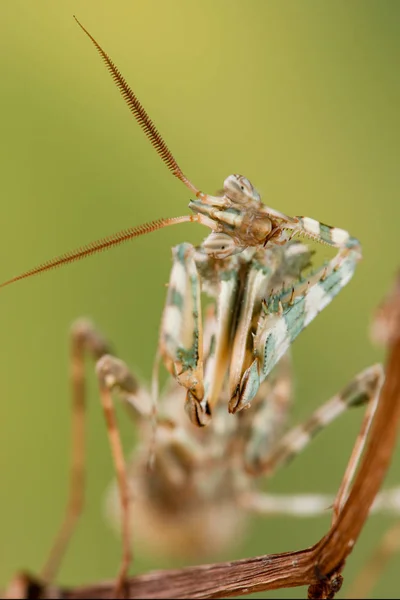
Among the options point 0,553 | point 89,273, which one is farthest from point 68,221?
point 0,553

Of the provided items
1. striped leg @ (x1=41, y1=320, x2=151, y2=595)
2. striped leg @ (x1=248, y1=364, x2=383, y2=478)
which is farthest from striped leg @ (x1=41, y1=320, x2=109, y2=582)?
striped leg @ (x1=248, y1=364, x2=383, y2=478)

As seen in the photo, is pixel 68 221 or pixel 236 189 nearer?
pixel 236 189

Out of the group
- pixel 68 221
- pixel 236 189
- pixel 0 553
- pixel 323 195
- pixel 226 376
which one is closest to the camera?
pixel 236 189

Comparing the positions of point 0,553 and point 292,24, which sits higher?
point 292,24

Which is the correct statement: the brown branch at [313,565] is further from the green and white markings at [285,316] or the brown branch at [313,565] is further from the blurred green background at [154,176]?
the blurred green background at [154,176]

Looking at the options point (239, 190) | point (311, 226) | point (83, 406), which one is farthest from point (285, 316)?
point (83, 406)

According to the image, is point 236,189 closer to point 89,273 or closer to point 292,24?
point 89,273

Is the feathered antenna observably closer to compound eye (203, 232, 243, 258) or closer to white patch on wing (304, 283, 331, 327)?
compound eye (203, 232, 243, 258)
